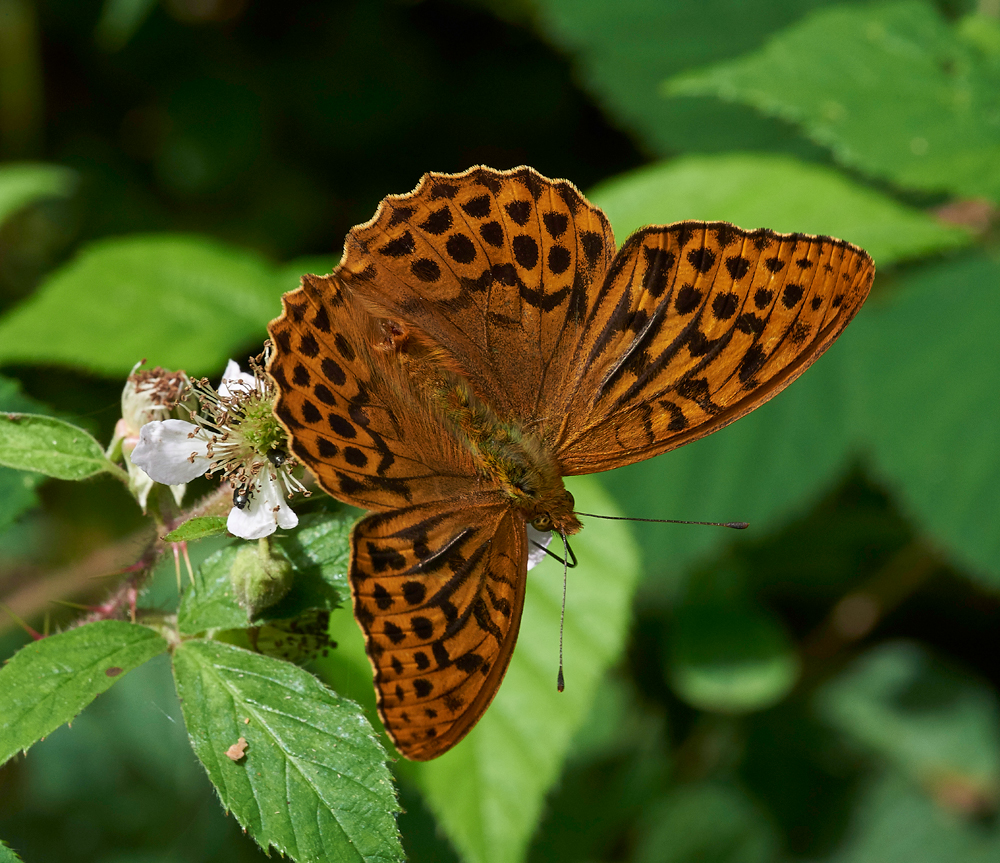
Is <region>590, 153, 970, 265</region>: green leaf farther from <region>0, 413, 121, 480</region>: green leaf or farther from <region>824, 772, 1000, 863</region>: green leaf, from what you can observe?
<region>824, 772, 1000, 863</region>: green leaf

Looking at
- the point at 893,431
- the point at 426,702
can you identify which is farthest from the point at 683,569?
the point at 426,702

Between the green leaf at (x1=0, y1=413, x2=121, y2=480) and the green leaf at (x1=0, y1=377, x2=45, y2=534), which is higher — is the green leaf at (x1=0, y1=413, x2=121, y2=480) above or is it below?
above

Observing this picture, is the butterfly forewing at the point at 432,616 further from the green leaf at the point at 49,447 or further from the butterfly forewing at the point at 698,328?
the green leaf at the point at 49,447

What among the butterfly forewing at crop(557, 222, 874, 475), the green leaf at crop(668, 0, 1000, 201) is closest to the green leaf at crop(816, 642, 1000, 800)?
the green leaf at crop(668, 0, 1000, 201)

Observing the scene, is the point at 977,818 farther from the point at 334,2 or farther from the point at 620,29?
the point at 334,2

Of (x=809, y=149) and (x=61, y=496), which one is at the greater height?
(x=809, y=149)

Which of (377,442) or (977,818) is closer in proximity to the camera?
(377,442)
